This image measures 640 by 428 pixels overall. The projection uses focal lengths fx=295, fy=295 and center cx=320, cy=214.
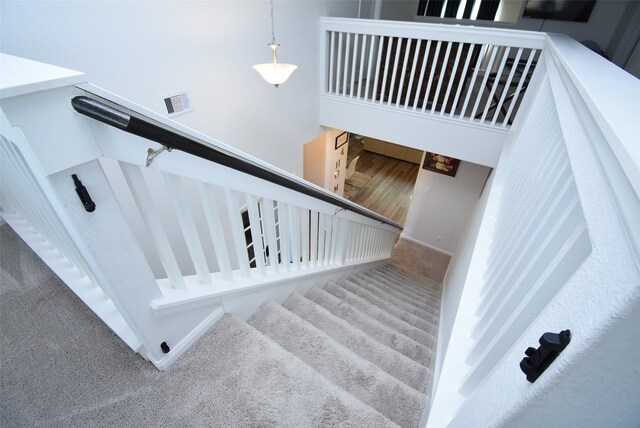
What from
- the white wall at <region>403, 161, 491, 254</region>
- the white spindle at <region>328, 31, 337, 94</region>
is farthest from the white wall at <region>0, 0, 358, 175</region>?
the white wall at <region>403, 161, 491, 254</region>

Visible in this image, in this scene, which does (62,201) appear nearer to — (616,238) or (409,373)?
(616,238)

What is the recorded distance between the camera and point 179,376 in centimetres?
115

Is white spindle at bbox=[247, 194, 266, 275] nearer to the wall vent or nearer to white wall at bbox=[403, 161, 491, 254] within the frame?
the wall vent

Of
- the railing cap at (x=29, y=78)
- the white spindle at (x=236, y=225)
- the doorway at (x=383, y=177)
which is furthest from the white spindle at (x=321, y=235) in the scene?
the doorway at (x=383, y=177)

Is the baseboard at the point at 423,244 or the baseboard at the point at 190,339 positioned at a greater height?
the baseboard at the point at 190,339

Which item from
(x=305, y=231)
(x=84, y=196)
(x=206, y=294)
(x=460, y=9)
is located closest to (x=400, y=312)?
(x=305, y=231)

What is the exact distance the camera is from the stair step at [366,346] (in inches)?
61.9

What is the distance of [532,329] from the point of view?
19.7 inches

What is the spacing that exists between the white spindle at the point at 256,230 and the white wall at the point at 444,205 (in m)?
4.53

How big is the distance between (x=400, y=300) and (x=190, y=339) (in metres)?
2.26

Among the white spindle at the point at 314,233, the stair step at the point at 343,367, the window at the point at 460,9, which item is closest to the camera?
the stair step at the point at 343,367

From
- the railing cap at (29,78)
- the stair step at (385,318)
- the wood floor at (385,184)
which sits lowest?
the wood floor at (385,184)

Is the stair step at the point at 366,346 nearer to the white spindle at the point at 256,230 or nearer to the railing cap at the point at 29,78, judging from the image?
the white spindle at the point at 256,230

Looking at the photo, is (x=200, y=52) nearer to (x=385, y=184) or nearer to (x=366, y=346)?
(x=366, y=346)
